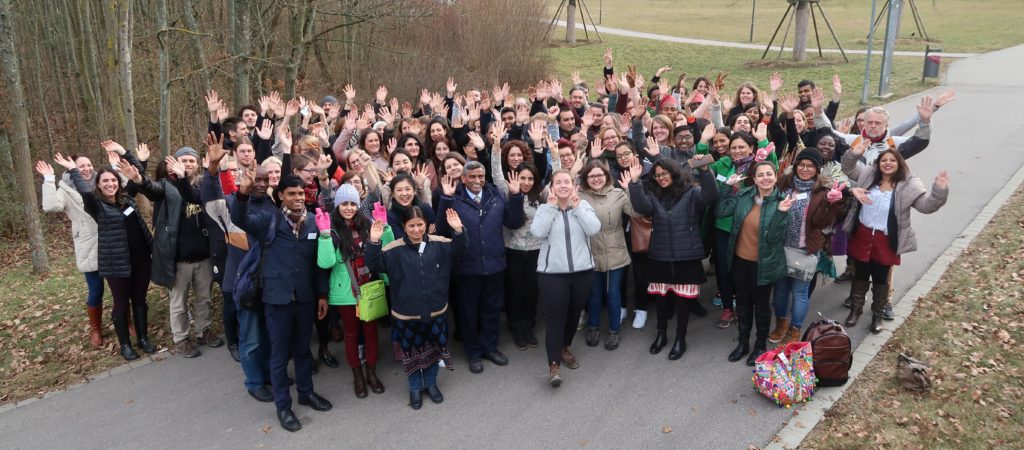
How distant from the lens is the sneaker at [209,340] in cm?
679

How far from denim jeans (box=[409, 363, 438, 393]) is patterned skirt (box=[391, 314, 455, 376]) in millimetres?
61

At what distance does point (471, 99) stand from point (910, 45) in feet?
102

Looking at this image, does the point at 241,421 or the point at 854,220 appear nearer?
the point at 241,421

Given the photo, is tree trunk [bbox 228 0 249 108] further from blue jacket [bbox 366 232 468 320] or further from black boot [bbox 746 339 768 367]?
black boot [bbox 746 339 768 367]

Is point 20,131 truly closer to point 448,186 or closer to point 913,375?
point 448,186

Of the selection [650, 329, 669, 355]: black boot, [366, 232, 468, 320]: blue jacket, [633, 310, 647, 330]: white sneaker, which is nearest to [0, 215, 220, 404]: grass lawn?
[366, 232, 468, 320]: blue jacket

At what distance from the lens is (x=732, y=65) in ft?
93.0

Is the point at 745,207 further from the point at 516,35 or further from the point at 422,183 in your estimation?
the point at 516,35

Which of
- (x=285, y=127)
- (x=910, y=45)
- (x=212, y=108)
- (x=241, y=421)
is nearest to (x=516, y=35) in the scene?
(x=212, y=108)

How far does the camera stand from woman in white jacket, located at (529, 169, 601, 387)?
5.75 m

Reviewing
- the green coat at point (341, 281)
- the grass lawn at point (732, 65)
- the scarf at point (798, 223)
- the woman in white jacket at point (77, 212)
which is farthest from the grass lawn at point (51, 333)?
the grass lawn at point (732, 65)

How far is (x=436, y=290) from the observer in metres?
5.54

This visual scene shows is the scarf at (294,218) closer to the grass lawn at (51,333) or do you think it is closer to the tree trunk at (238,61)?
the grass lawn at (51,333)

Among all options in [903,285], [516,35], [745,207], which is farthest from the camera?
[516,35]
